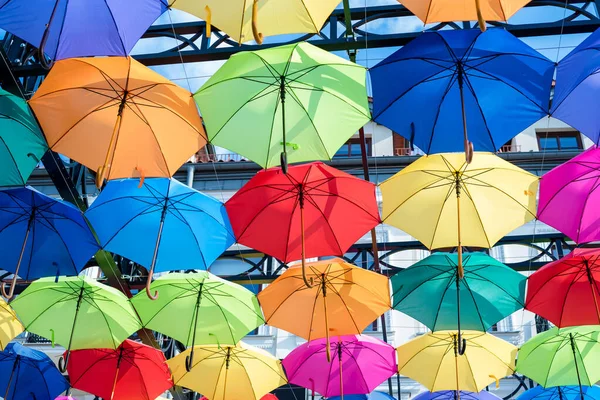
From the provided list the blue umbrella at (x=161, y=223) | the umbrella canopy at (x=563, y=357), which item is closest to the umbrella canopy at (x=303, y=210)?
the blue umbrella at (x=161, y=223)

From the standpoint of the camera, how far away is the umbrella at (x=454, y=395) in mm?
9680

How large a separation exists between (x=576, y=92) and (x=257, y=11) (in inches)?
121

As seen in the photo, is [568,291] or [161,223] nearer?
[161,223]

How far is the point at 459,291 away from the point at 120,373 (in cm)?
→ 544

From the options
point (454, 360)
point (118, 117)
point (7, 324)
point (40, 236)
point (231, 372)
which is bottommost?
point (231, 372)

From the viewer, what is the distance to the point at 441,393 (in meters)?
10.1

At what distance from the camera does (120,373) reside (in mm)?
9641

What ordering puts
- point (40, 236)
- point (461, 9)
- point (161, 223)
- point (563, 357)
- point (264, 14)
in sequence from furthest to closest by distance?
point (563, 357)
point (40, 236)
point (161, 223)
point (264, 14)
point (461, 9)

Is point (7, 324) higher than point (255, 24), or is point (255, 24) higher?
point (255, 24)

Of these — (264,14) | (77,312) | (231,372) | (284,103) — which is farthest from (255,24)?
(231,372)

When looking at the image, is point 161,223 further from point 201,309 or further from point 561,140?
point 561,140

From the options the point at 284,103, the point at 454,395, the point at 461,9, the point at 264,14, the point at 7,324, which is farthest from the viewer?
the point at 454,395

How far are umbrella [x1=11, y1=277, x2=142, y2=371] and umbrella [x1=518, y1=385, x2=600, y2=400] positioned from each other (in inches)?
239

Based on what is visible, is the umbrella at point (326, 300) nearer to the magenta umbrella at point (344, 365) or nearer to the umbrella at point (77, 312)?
the magenta umbrella at point (344, 365)
